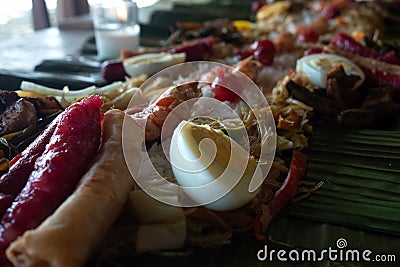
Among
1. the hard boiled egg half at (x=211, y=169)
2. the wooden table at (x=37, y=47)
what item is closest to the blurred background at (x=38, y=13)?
the wooden table at (x=37, y=47)

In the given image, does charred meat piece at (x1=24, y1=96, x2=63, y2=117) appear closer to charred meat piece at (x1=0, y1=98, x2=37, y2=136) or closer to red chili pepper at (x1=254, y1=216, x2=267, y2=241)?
charred meat piece at (x1=0, y1=98, x2=37, y2=136)

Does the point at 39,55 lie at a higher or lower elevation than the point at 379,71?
lower

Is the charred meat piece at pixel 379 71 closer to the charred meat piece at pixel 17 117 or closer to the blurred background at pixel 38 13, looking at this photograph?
the charred meat piece at pixel 17 117

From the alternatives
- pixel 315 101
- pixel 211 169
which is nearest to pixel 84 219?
pixel 211 169

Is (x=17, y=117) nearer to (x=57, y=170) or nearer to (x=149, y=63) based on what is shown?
(x=57, y=170)

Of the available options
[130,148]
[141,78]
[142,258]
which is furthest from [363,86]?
[142,258]

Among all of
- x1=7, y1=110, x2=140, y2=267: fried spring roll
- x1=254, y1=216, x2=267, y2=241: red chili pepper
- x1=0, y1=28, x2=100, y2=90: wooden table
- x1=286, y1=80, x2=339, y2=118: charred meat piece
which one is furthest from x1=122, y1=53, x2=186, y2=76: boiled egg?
x1=254, y1=216, x2=267, y2=241: red chili pepper
